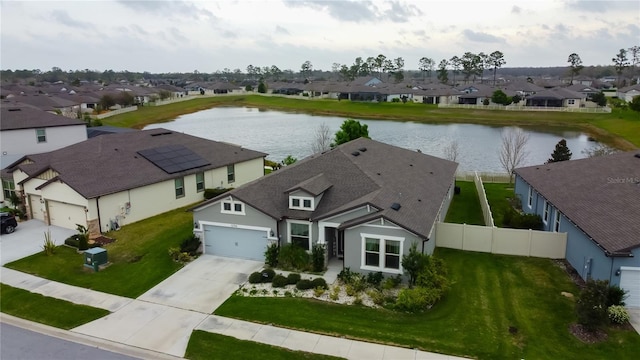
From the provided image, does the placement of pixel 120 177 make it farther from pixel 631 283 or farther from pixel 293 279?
pixel 631 283

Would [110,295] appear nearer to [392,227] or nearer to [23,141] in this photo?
[392,227]

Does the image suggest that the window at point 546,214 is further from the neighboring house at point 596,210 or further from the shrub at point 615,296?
the shrub at point 615,296

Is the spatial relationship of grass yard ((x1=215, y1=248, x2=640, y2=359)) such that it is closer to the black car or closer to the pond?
the black car

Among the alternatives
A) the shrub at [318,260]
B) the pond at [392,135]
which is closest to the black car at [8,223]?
the shrub at [318,260]

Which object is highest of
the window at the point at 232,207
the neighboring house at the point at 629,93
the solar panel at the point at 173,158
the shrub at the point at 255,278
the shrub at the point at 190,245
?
the neighboring house at the point at 629,93

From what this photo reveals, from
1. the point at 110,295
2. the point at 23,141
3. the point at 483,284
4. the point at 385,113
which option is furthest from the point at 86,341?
the point at 385,113

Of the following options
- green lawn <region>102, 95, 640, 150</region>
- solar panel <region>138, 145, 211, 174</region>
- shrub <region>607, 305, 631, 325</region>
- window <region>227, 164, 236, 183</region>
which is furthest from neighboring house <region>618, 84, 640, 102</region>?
shrub <region>607, 305, 631, 325</region>

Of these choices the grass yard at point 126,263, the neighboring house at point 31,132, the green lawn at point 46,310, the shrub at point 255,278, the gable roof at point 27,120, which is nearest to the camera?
the green lawn at point 46,310
